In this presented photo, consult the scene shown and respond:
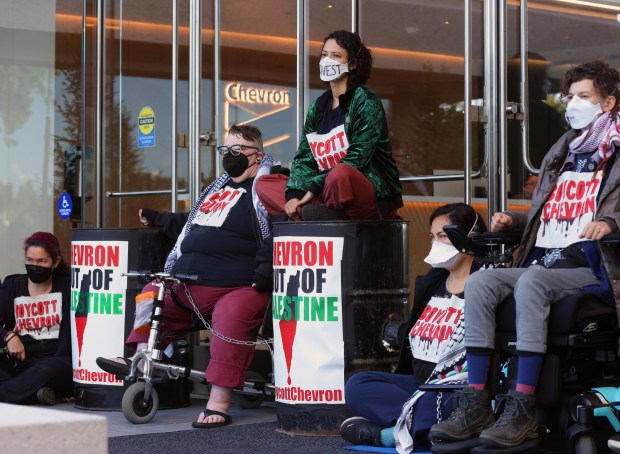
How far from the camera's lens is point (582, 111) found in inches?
184

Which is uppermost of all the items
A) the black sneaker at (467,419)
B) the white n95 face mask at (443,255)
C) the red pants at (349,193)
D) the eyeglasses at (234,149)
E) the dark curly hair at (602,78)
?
the dark curly hair at (602,78)

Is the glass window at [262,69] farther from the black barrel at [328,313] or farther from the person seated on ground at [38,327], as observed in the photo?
the black barrel at [328,313]

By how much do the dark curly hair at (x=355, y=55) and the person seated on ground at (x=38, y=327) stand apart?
8.13ft

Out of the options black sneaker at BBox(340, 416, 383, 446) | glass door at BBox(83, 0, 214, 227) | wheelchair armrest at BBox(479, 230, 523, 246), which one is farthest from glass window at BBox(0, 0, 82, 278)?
wheelchair armrest at BBox(479, 230, 523, 246)

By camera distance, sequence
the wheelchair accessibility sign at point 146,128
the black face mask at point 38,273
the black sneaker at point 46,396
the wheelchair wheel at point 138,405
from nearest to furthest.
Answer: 1. the wheelchair wheel at point 138,405
2. the black sneaker at point 46,396
3. the black face mask at point 38,273
4. the wheelchair accessibility sign at point 146,128

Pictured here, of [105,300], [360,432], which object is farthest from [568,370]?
[105,300]

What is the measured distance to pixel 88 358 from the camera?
6.70 meters

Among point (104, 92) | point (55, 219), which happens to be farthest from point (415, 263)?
point (55, 219)

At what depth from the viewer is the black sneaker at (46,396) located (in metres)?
6.95

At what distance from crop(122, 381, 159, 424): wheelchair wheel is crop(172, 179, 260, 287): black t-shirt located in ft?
2.04

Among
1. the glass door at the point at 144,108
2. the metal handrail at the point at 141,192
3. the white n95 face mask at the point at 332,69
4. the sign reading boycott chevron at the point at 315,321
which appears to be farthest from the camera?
the metal handrail at the point at 141,192

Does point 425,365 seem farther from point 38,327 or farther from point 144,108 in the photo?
point 144,108

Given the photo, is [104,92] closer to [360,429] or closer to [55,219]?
[55,219]

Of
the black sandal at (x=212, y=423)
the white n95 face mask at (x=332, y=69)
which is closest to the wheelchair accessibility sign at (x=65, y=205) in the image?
the black sandal at (x=212, y=423)
